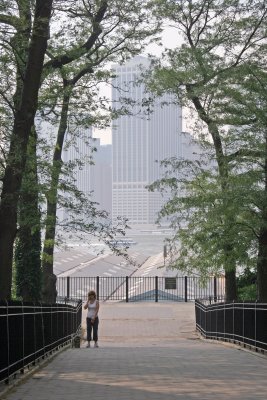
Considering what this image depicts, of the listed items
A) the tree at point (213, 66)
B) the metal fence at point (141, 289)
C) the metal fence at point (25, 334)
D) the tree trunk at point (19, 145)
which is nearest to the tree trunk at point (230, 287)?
the tree at point (213, 66)

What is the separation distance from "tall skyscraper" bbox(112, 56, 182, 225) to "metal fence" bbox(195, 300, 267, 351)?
3.53 meters

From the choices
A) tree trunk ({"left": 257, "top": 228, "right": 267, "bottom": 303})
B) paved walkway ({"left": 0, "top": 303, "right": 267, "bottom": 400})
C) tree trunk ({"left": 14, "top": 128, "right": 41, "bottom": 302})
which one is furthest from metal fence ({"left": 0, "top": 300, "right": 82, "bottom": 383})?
tree trunk ({"left": 257, "top": 228, "right": 267, "bottom": 303})

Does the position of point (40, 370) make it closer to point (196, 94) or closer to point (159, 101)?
point (196, 94)

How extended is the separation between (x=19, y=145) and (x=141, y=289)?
29.2m

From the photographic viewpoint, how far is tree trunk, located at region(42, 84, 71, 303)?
17.3 m

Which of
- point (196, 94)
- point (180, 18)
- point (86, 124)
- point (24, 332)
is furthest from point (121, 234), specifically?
point (180, 18)

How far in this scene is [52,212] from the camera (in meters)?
18.1

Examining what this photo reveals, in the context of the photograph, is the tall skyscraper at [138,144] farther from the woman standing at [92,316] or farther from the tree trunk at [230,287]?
the tree trunk at [230,287]

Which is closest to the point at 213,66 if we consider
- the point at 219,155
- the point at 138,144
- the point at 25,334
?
the point at 219,155

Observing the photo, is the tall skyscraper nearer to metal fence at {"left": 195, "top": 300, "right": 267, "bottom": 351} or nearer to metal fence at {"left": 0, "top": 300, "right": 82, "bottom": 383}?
metal fence at {"left": 0, "top": 300, "right": 82, "bottom": 383}

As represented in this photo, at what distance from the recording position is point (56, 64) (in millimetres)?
18859

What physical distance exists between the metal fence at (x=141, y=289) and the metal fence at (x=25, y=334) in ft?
69.1

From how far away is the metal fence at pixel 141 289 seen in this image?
38469 millimetres

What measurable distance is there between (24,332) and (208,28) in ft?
53.8
